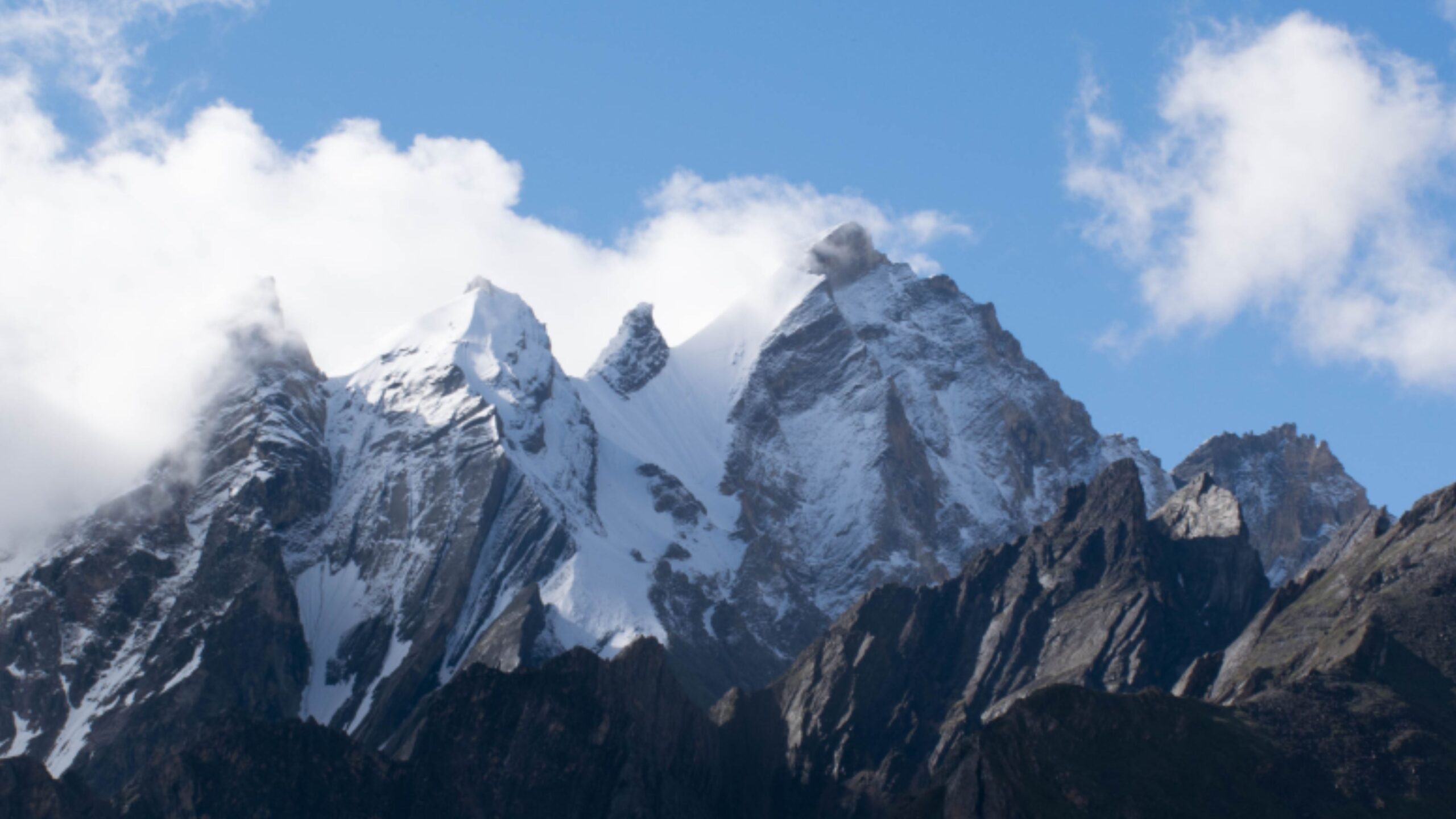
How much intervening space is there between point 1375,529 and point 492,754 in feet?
310

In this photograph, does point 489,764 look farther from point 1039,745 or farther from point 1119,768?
point 1119,768

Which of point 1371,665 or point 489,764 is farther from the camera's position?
point 489,764

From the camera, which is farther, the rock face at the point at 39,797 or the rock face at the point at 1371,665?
the rock face at the point at 39,797

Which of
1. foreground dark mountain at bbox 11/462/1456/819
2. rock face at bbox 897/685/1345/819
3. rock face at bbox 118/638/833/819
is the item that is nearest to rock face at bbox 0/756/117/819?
foreground dark mountain at bbox 11/462/1456/819

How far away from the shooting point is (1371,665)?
527 ft

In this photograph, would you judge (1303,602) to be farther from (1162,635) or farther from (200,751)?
(200,751)

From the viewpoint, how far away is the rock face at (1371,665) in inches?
5856

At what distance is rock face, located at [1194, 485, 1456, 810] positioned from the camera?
149m

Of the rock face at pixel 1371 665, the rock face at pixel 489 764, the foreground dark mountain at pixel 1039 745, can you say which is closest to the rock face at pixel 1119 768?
the foreground dark mountain at pixel 1039 745

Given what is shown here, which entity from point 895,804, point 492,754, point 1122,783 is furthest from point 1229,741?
point 492,754

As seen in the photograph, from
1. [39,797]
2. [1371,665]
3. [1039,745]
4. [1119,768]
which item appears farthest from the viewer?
[39,797]

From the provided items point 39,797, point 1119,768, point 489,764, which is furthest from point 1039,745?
point 39,797

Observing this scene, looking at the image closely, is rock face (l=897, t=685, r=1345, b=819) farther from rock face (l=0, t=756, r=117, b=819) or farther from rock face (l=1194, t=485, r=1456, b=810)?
rock face (l=0, t=756, r=117, b=819)

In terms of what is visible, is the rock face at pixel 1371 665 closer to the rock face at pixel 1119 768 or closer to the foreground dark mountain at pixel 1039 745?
the foreground dark mountain at pixel 1039 745
